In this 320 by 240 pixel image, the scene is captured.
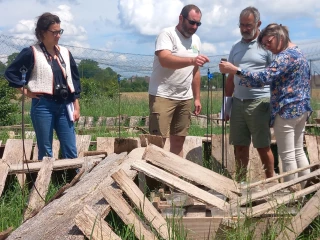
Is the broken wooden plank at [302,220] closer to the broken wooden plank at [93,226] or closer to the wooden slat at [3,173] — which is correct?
the broken wooden plank at [93,226]

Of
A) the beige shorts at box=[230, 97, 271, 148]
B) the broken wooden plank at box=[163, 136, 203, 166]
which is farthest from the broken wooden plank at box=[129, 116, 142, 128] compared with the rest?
the beige shorts at box=[230, 97, 271, 148]

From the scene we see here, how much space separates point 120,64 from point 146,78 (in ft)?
11.0

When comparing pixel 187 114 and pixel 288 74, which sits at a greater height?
pixel 288 74

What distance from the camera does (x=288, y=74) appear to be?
4.95 m

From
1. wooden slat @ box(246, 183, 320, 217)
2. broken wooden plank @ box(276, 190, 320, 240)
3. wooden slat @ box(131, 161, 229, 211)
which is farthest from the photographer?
wooden slat @ box(131, 161, 229, 211)

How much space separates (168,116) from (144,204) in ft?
7.58

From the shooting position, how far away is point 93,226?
339 centimetres

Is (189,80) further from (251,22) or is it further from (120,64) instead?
(120,64)

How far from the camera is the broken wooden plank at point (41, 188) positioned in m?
4.88

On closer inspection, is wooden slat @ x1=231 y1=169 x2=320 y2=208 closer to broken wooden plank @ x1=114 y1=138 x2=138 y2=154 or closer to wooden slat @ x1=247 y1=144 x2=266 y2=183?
wooden slat @ x1=247 y1=144 x2=266 y2=183

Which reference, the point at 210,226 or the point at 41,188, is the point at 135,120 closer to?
the point at 41,188

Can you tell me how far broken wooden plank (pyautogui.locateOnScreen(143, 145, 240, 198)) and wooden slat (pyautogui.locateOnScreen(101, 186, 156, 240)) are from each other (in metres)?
0.85

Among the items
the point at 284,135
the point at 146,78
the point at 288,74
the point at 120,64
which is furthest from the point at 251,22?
the point at 146,78

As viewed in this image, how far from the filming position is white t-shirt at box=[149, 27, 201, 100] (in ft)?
19.4
